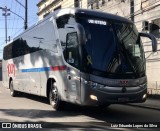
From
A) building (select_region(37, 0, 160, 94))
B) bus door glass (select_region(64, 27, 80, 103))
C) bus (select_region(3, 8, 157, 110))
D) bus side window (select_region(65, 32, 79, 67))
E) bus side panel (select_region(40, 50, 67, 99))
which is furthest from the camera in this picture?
building (select_region(37, 0, 160, 94))

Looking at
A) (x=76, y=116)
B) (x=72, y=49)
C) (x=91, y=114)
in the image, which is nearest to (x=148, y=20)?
(x=91, y=114)

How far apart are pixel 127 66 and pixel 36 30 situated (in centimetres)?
612

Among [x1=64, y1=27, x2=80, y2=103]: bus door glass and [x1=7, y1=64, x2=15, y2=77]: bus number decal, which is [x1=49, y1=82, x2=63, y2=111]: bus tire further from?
[x1=7, y1=64, x2=15, y2=77]: bus number decal

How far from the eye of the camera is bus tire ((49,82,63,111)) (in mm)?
13995

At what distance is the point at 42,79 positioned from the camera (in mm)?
15867

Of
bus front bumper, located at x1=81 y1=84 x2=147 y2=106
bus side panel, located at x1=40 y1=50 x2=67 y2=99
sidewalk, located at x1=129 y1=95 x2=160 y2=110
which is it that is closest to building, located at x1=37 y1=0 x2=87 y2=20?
sidewalk, located at x1=129 y1=95 x2=160 y2=110

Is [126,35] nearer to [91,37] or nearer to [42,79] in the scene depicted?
[91,37]

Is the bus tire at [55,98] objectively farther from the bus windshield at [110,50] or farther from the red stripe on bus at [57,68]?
the bus windshield at [110,50]

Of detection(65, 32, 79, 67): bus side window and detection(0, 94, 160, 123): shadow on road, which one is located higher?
detection(65, 32, 79, 67): bus side window

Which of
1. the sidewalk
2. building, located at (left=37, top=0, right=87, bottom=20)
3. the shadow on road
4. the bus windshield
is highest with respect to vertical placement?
building, located at (left=37, top=0, right=87, bottom=20)

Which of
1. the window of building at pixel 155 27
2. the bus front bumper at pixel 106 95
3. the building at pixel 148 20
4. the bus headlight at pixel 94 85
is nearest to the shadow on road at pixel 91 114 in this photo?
the bus front bumper at pixel 106 95

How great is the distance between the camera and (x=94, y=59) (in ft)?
39.0

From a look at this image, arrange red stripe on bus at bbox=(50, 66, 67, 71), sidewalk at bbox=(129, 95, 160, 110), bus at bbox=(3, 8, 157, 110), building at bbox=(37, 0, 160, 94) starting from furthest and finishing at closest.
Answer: building at bbox=(37, 0, 160, 94) → sidewalk at bbox=(129, 95, 160, 110) → red stripe on bus at bbox=(50, 66, 67, 71) → bus at bbox=(3, 8, 157, 110)

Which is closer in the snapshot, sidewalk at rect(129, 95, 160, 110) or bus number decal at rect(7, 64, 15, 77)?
sidewalk at rect(129, 95, 160, 110)
